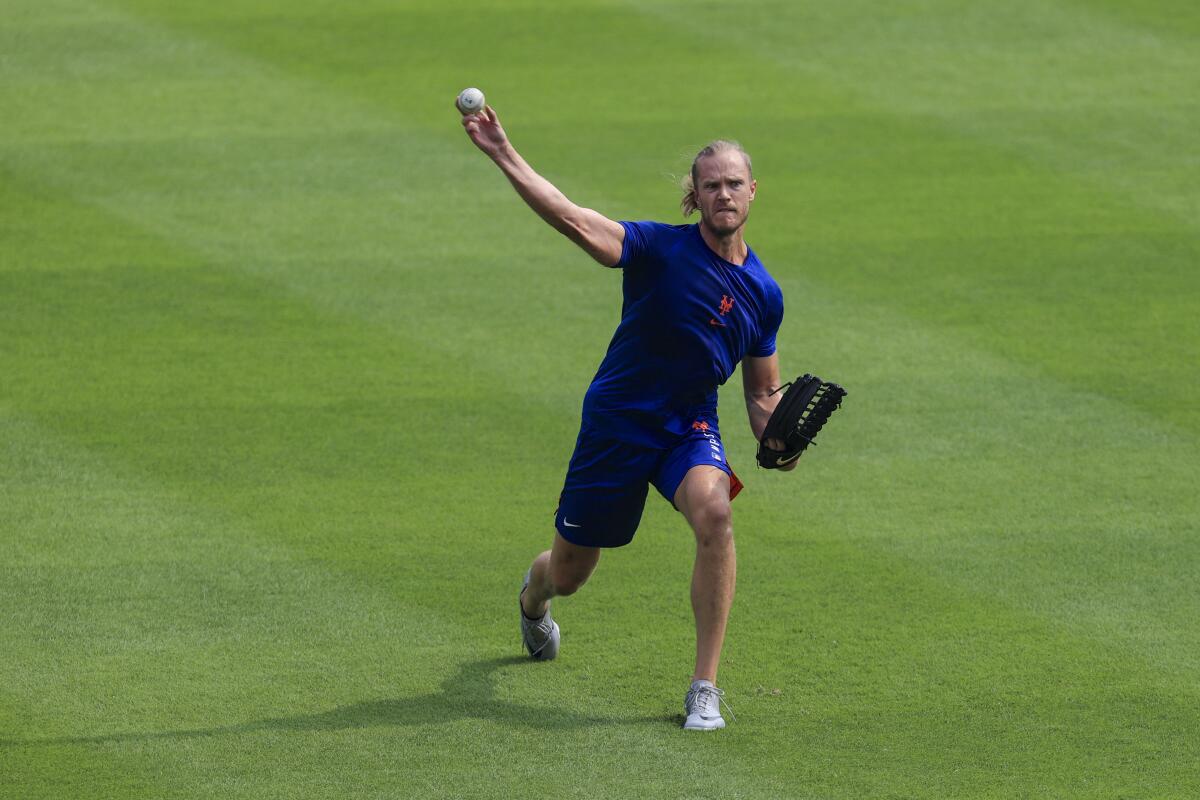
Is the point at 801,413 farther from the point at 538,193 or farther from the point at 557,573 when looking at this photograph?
the point at 538,193

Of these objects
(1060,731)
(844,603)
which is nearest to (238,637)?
(844,603)

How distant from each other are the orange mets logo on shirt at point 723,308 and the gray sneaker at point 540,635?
1321 mm

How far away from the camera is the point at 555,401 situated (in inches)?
397

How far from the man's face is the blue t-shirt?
0.14 m

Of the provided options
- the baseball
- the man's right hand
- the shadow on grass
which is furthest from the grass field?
the baseball

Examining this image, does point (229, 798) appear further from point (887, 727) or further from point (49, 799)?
point (887, 727)

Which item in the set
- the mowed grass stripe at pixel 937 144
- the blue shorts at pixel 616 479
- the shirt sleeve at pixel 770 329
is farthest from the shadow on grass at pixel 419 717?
the mowed grass stripe at pixel 937 144

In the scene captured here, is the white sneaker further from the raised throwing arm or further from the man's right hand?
the man's right hand

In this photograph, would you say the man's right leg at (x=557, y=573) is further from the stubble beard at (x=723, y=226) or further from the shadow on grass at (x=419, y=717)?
the stubble beard at (x=723, y=226)

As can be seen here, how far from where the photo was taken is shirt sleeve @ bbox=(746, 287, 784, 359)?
6.95 meters

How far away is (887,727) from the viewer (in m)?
6.65

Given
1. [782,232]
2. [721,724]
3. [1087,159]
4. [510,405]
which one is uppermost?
[1087,159]

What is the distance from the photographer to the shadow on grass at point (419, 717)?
21.5 ft

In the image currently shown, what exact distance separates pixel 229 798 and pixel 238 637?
1417 mm
